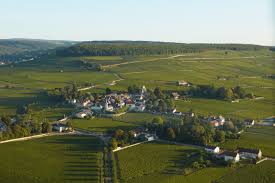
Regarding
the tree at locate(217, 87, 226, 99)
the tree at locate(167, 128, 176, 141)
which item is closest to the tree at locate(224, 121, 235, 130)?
the tree at locate(167, 128, 176, 141)

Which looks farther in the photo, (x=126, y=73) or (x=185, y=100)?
(x=126, y=73)

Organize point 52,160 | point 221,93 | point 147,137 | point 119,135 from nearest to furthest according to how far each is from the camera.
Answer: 1. point 52,160
2. point 119,135
3. point 147,137
4. point 221,93

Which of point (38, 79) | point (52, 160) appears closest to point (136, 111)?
point (52, 160)

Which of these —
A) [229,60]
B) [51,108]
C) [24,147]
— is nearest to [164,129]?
[24,147]

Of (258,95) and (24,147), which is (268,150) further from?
(258,95)

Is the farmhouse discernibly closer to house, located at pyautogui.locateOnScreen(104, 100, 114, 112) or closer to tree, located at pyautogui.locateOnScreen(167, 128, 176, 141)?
house, located at pyautogui.locateOnScreen(104, 100, 114, 112)

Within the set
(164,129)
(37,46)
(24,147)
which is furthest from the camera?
(37,46)

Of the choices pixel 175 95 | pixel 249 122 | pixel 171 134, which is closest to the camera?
pixel 171 134

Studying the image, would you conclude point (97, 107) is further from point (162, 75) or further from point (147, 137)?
point (162, 75)
